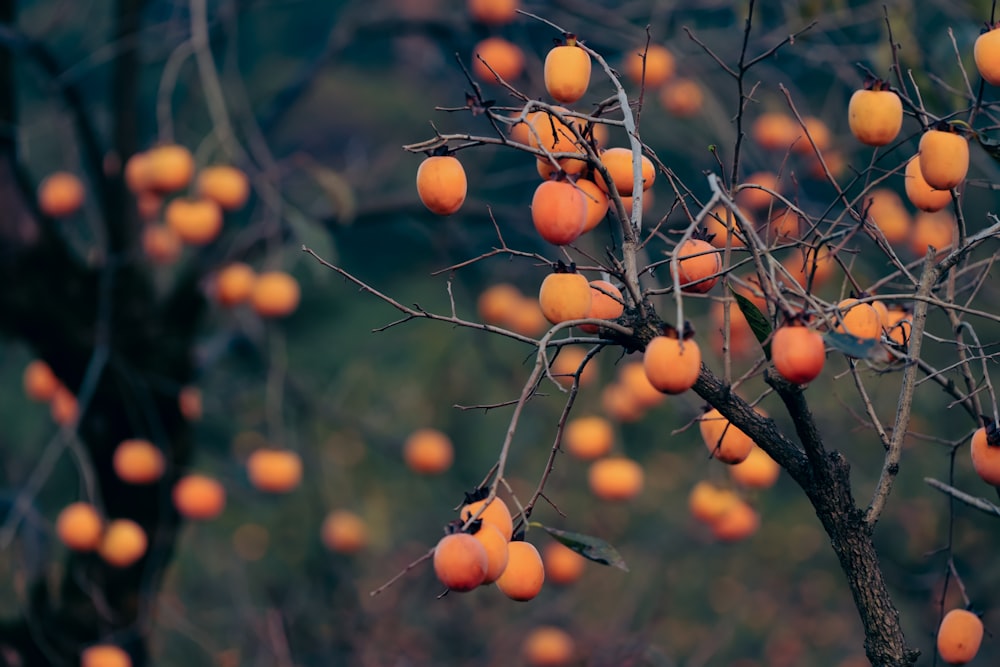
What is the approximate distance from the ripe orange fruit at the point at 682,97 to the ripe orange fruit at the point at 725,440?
5.78ft

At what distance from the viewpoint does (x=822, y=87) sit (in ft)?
18.2

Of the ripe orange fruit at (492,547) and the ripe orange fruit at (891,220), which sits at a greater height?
the ripe orange fruit at (492,547)

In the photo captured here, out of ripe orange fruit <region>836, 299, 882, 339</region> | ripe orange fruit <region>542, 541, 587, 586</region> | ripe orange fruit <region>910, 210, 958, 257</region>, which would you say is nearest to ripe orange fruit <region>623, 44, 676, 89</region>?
ripe orange fruit <region>910, 210, 958, 257</region>

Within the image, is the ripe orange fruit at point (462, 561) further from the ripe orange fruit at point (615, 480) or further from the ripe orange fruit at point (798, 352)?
the ripe orange fruit at point (615, 480)

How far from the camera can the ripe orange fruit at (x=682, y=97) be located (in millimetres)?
2816

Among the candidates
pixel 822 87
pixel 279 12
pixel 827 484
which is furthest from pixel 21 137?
pixel 279 12

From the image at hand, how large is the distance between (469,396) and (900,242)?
6.16 feet

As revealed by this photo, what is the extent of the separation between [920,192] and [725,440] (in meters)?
0.38

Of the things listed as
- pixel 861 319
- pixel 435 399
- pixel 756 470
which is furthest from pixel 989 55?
pixel 435 399

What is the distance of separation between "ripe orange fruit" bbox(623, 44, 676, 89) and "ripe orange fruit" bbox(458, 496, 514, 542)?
172cm

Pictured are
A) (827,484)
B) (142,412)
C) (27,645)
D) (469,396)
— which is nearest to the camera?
(827,484)

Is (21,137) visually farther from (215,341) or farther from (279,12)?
(279,12)

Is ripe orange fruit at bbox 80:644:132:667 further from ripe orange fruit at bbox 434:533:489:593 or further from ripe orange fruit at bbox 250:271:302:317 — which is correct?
ripe orange fruit at bbox 434:533:489:593

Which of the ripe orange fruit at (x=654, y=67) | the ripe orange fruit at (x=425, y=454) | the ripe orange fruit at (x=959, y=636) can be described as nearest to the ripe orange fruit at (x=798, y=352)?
the ripe orange fruit at (x=959, y=636)
